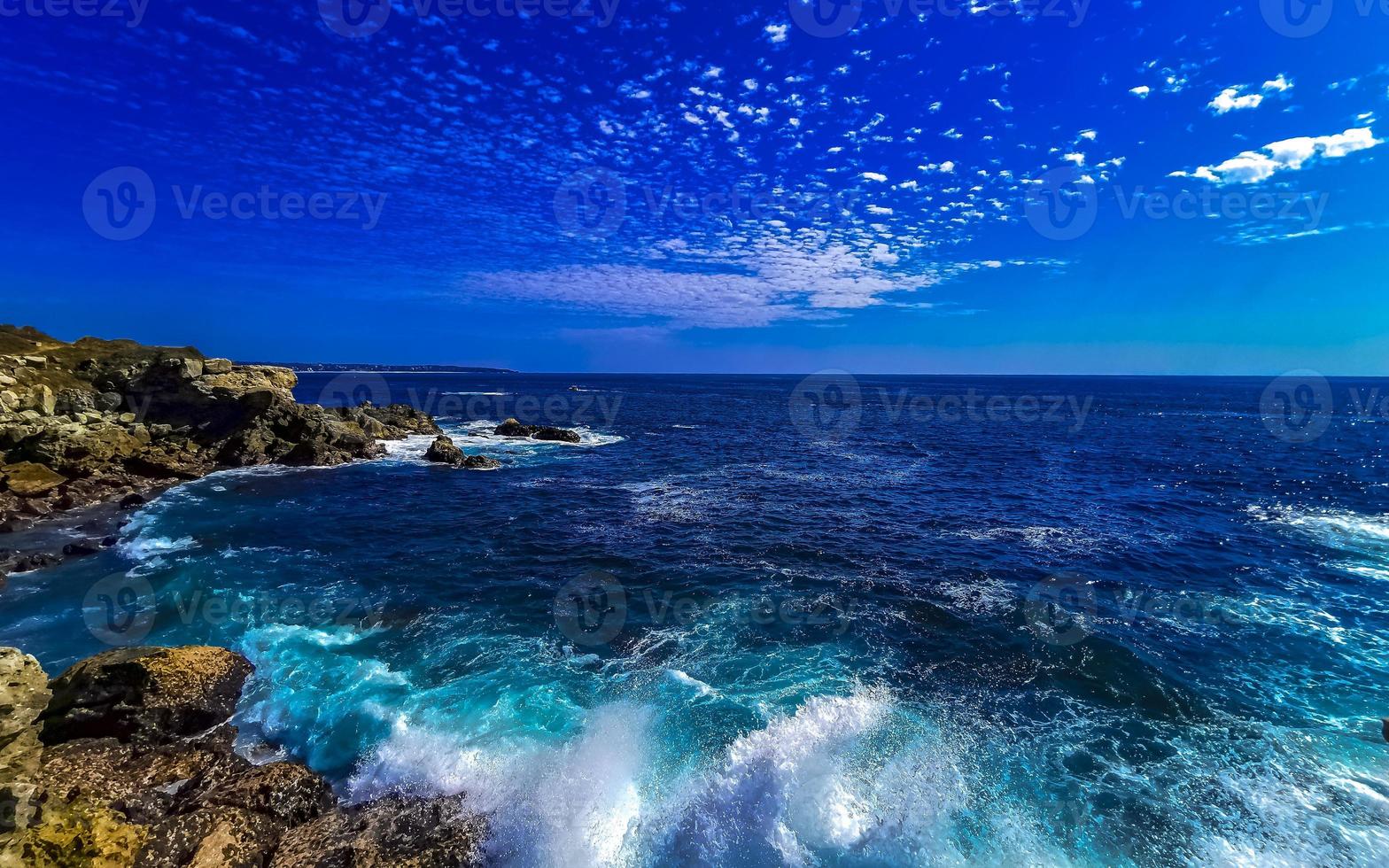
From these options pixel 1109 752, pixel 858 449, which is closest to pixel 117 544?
pixel 1109 752

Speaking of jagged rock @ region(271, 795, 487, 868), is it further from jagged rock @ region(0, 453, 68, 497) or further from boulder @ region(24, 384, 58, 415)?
boulder @ region(24, 384, 58, 415)

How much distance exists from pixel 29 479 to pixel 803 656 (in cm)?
3999

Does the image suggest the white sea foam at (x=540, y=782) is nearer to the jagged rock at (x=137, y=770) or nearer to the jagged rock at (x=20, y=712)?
the jagged rock at (x=137, y=770)

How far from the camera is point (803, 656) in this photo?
16531mm

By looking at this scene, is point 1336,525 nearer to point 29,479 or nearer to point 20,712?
point 20,712

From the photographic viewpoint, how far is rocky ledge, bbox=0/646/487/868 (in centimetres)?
897

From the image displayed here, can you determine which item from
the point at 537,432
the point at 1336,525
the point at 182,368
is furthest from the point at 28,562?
the point at 1336,525

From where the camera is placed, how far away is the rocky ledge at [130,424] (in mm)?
31000

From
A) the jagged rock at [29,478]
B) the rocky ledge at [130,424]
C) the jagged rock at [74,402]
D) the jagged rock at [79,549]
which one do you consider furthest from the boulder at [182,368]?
the jagged rock at [79,549]

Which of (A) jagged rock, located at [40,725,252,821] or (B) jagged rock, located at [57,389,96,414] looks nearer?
(A) jagged rock, located at [40,725,252,821]

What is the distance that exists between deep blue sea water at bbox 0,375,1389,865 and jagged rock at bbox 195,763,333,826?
628 millimetres

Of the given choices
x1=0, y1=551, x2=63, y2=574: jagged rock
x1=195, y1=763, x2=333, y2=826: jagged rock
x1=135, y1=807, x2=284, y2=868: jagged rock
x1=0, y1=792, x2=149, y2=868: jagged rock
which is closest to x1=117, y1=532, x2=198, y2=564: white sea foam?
x1=0, y1=551, x2=63, y2=574: jagged rock

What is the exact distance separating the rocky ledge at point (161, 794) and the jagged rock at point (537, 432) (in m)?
45.9

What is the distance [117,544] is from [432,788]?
74.6 feet
